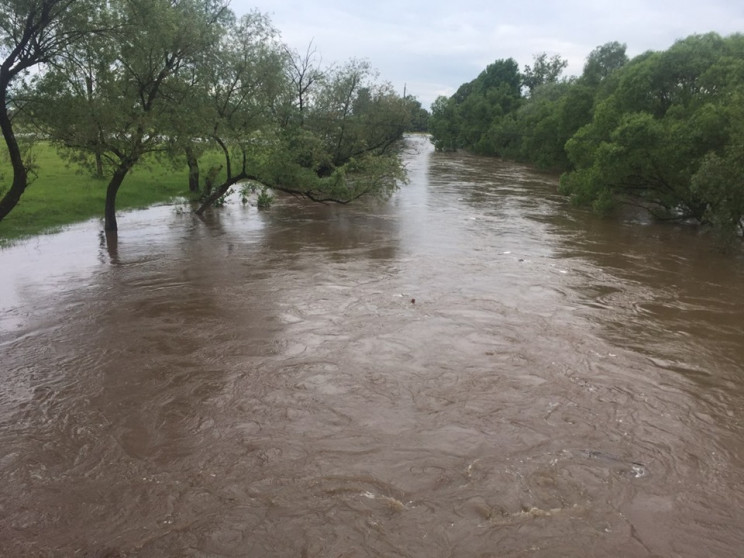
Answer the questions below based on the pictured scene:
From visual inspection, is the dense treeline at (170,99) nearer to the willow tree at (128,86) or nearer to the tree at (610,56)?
the willow tree at (128,86)

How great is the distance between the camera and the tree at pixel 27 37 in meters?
11.9

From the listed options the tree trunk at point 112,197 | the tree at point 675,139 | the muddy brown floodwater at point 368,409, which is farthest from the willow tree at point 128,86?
the tree at point 675,139

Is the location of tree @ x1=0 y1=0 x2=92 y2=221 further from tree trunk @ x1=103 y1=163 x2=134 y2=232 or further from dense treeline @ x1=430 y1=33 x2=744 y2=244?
dense treeline @ x1=430 y1=33 x2=744 y2=244

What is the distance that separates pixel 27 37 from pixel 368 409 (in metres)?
11.1

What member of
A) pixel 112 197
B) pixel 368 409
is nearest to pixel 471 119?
pixel 112 197

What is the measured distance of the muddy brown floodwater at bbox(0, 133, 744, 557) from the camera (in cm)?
571

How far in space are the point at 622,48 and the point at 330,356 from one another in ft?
216

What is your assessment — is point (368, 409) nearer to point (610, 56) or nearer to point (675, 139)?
point (675, 139)

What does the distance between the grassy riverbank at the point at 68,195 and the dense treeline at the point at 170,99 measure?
1290 millimetres

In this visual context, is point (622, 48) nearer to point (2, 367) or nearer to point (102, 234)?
point (102, 234)

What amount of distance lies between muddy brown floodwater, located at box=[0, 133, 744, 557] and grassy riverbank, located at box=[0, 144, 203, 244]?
15.5ft

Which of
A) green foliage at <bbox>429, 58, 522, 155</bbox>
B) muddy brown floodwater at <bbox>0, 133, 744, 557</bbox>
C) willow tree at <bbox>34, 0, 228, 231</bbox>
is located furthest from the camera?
green foliage at <bbox>429, 58, 522, 155</bbox>

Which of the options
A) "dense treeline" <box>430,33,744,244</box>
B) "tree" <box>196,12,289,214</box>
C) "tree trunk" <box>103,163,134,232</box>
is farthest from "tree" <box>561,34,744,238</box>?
"tree trunk" <box>103,163,134,232</box>

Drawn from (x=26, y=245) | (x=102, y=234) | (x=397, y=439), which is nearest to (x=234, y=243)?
(x=102, y=234)
